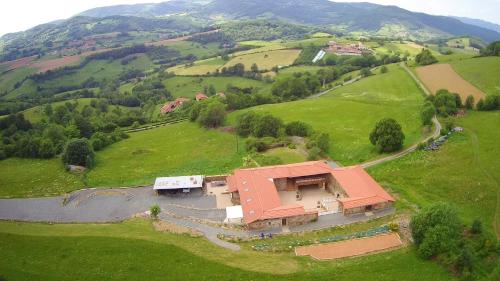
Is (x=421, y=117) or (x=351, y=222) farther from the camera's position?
(x=421, y=117)

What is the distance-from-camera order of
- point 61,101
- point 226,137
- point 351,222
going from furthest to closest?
point 61,101, point 226,137, point 351,222

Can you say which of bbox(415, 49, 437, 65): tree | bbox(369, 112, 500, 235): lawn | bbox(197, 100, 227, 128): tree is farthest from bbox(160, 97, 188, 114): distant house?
bbox(369, 112, 500, 235): lawn

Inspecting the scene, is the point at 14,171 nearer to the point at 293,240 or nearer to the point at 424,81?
the point at 293,240

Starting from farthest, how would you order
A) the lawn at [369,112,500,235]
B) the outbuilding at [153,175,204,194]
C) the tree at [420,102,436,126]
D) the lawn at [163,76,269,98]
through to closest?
1. the lawn at [163,76,269,98]
2. the tree at [420,102,436,126]
3. the outbuilding at [153,175,204,194]
4. the lawn at [369,112,500,235]

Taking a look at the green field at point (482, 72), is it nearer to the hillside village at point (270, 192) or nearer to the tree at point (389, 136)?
the hillside village at point (270, 192)

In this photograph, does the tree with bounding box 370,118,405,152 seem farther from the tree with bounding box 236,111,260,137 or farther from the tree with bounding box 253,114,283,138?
the tree with bounding box 236,111,260,137

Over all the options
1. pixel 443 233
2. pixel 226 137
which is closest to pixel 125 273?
pixel 443 233

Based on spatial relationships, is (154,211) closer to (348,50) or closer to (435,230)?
(435,230)
